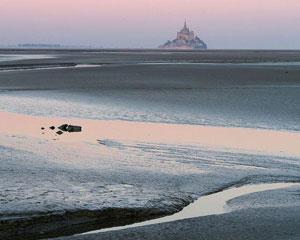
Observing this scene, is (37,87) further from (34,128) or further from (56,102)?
(34,128)

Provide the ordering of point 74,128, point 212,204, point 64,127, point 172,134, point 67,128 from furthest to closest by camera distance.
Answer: point 64,127, point 67,128, point 74,128, point 172,134, point 212,204

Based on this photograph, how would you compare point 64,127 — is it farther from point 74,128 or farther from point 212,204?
point 212,204

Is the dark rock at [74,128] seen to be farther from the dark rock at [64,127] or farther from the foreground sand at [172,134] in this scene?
the foreground sand at [172,134]

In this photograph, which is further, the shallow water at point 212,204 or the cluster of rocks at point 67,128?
the cluster of rocks at point 67,128

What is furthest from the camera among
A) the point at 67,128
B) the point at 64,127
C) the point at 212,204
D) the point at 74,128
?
the point at 64,127

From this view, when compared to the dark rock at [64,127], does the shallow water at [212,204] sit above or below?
below

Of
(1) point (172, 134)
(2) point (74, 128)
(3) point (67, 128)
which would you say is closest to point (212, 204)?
(1) point (172, 134)

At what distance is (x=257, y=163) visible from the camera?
51.0ft

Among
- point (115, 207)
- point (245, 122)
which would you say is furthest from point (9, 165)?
point (245, 122)

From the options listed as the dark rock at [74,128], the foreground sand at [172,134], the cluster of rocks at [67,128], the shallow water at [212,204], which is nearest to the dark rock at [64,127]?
the cluster of rocks at [67,128]

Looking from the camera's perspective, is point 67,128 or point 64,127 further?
point 64,127

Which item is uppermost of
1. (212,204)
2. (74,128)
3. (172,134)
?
(74,128)

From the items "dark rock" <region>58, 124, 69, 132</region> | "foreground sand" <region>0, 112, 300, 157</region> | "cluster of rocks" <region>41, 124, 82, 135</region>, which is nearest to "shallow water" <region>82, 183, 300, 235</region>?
"foreground sand" <region>0, 112, 300, 157</region>

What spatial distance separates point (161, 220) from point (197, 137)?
9.68 meters
